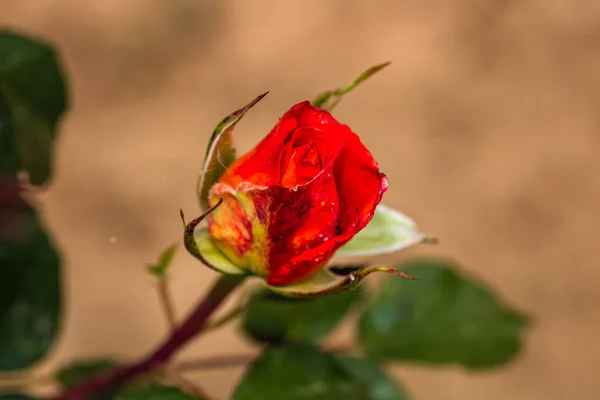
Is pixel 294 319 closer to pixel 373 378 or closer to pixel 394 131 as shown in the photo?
pixel 373 378

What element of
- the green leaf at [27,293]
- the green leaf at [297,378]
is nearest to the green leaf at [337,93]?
the green leaf at [297,378]

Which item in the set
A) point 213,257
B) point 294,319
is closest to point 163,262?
point 213,257

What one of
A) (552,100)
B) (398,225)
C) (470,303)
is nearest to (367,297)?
(470,303)

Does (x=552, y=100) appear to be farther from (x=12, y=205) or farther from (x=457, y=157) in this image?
(x=12, y=205)

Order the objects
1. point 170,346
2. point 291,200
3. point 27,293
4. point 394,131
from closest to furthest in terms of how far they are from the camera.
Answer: point 291,200 → point 170,346 → point 27,293 → point 394,131

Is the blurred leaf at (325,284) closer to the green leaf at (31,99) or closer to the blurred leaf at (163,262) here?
the blurred leaf at (163,262)

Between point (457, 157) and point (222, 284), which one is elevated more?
point (222, 284)
